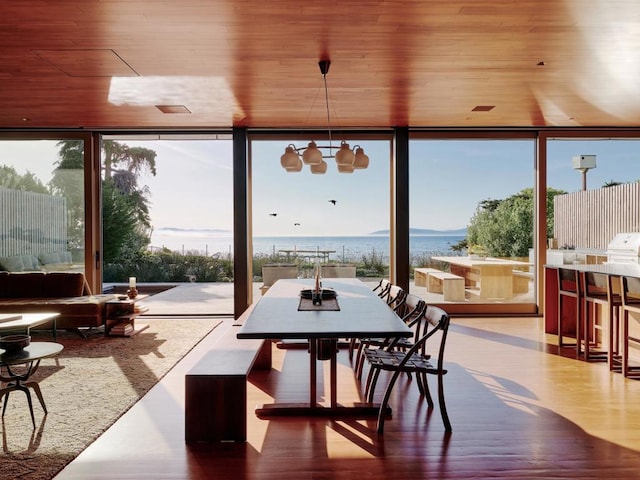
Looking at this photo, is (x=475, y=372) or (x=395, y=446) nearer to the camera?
(x=395, y=446)

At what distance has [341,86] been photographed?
4.83 m

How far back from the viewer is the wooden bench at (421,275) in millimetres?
6985

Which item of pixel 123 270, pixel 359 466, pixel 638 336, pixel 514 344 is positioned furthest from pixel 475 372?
pixel 123 270

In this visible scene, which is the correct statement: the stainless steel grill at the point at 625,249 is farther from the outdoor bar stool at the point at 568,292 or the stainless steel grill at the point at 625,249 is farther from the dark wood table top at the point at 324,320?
the dark wood table top at the point at 324,320

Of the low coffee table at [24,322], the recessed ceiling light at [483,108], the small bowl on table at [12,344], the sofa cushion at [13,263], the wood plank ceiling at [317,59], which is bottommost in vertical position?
the low coffee table at [24,322]

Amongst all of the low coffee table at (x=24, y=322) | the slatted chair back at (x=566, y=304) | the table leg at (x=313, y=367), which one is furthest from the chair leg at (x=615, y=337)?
the low coffee table at (x=24, y=322)

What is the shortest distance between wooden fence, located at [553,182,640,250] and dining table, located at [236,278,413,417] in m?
4.87

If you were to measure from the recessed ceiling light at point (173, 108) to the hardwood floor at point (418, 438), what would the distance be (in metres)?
3.44

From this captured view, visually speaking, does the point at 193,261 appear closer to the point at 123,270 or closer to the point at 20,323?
the point at 123,270

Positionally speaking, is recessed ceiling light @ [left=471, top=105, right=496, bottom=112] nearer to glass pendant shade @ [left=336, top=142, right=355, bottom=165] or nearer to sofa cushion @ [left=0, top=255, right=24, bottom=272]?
glass pendant shade @ [left=336, top=142, right=355, bottom=165]

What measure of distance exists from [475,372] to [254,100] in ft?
13.0

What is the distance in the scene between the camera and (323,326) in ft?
8.67

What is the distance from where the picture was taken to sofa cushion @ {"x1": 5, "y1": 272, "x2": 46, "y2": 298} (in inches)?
233

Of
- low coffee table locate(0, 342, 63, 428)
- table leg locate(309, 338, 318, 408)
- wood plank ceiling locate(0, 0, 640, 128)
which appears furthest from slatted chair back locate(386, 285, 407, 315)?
low coffee table locate(0, 342, 63, 428)
